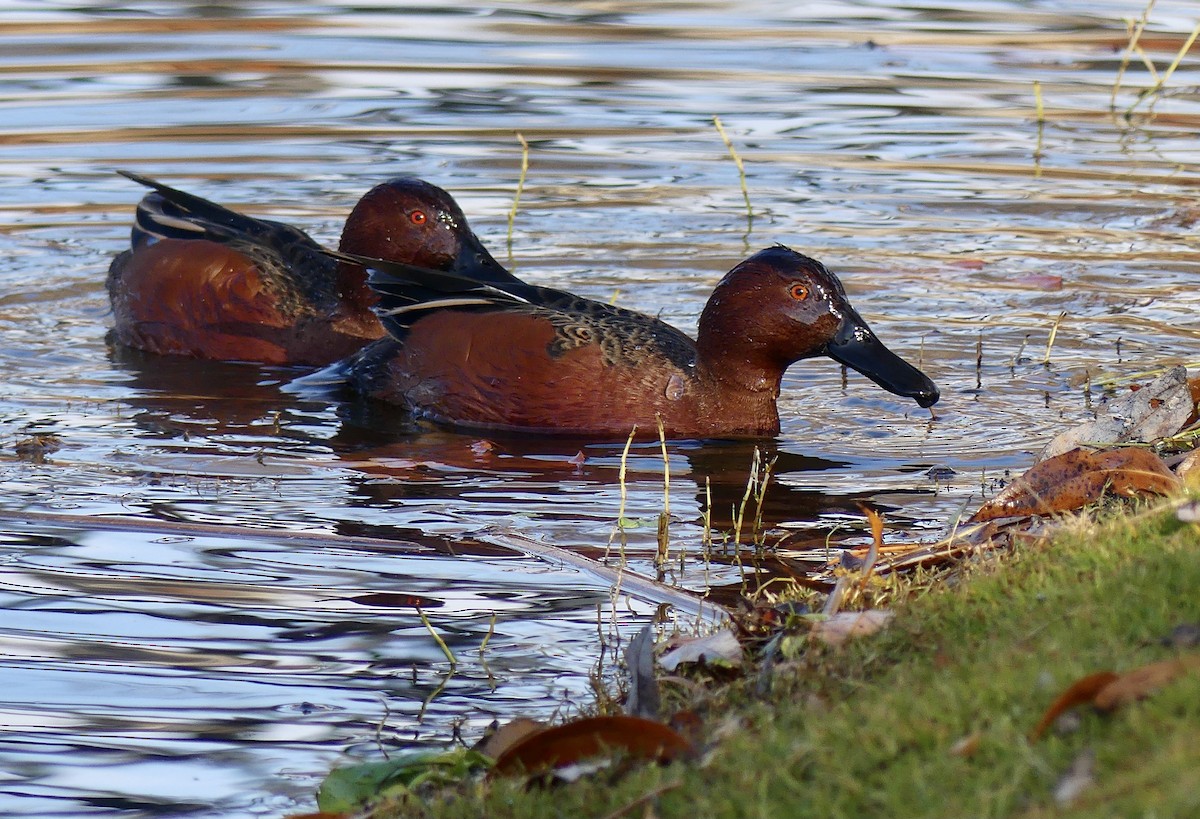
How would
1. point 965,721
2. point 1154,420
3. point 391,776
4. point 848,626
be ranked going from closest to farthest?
point 965,721, point 391,776, point 848,626, point 1154,420

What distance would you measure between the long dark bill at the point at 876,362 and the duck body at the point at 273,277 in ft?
5.98

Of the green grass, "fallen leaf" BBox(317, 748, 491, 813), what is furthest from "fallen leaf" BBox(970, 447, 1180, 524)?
"fallen leaf" BBox(317, 748, 491, 813)

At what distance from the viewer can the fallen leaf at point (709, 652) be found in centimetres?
375

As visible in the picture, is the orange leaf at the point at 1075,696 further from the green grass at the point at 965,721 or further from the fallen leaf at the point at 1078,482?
the fallen leaf at the point at 1078,482

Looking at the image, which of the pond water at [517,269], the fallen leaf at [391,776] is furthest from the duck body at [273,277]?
the fallen leaf at [391,776]

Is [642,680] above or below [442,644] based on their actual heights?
above

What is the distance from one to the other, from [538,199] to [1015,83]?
4.68 meters

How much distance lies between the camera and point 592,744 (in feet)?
10.4

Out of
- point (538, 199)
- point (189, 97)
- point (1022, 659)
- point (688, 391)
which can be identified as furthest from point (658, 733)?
point (189, 97)

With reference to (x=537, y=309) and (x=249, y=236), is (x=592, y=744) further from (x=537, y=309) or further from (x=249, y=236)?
(x=249, y=236)

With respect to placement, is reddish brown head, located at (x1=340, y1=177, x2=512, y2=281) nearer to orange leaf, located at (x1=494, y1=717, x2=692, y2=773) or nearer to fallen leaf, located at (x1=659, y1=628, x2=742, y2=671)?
fallen leaf, located at (x1=659, y1=628, x2=742, y2=671)

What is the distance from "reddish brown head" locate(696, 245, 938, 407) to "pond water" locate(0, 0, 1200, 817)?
1.03ft

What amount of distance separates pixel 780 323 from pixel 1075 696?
13.9ft

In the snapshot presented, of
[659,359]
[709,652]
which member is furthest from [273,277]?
[709,652]
